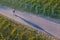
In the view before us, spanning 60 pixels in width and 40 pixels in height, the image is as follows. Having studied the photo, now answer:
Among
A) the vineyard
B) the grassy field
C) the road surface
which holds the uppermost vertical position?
the vineyard

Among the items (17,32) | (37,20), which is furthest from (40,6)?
(17,32)

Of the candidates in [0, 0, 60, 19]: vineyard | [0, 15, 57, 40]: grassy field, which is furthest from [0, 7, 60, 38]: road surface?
[0, 0, 60, 19]: vineyard

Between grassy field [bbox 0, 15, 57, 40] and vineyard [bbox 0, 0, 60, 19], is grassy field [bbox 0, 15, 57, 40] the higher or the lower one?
the lower one

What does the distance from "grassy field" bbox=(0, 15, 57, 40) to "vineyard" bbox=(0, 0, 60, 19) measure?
2015mm

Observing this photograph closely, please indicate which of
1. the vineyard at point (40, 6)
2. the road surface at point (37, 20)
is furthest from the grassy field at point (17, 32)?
the vineyard at point (40, 6)

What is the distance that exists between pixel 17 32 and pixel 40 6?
304 centimetres

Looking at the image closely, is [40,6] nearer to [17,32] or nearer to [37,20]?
[37,20]

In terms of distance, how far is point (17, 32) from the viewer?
12.0 m

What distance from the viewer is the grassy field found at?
37.7 feet

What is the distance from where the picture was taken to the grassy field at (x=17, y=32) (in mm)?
11492

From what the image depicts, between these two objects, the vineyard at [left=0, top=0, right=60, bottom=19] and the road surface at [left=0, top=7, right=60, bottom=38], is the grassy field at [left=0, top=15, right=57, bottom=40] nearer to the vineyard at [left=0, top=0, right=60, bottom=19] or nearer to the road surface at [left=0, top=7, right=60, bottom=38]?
the road surface at [left=0, top=7, right=60, bottom=38]

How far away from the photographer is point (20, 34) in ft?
38.9

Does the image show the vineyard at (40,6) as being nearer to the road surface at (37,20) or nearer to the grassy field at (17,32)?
the road surface at (37,20)

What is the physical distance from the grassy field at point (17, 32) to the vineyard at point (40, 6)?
2.02 m
